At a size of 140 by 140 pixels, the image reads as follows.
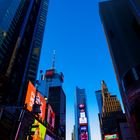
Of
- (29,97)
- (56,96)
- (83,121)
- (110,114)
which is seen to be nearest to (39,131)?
(29,97)

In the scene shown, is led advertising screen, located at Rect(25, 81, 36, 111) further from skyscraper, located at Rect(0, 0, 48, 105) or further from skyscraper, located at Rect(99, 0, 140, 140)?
skyscraper, located at Rect(99, 0, 140, 140)

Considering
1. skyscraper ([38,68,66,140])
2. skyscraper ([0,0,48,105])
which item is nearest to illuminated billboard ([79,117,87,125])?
skyscraper ([0,0,48,105])

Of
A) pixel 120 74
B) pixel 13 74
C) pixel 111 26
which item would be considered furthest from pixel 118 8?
pixel 13 74

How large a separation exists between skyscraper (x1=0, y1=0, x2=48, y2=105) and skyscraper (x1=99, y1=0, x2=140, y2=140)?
22.6 m

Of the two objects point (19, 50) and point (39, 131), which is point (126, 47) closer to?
point (39, 131)

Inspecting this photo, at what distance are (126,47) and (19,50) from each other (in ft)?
123

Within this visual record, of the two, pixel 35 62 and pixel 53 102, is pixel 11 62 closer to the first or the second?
pixel 35 62

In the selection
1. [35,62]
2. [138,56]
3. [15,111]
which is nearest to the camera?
[15,111]

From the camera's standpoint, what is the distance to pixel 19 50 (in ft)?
179

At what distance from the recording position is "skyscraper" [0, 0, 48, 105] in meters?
44.7

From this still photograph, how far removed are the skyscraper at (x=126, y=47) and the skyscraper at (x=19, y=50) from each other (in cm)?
2262

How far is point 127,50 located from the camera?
2905 cm

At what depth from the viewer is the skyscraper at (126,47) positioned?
78.6 ft

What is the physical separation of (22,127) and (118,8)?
32935mm
